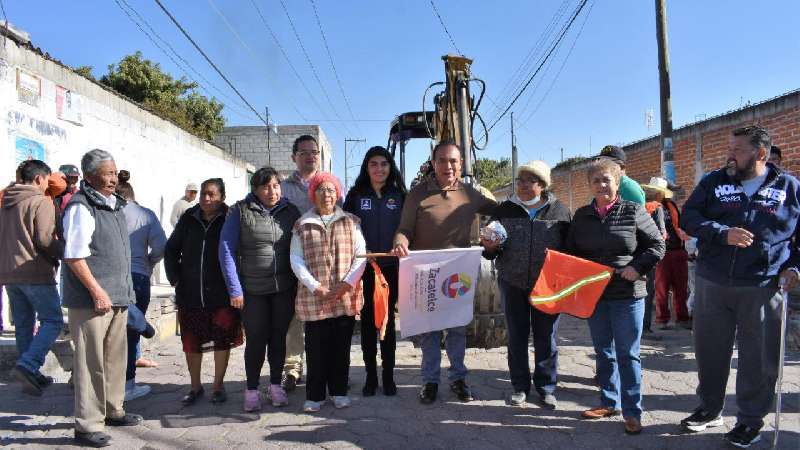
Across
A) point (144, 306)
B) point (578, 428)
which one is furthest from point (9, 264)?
point (578, 428)

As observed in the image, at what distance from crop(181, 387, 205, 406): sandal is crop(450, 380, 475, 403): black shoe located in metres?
2.01

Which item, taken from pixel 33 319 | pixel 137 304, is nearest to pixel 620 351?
pixel 137 304

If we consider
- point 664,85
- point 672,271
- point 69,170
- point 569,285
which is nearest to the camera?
point 569,285

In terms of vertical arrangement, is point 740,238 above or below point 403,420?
above

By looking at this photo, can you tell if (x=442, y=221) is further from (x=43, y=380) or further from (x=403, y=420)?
(x=43, y=380)

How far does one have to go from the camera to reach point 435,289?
4.30m

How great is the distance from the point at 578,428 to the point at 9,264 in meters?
4.65

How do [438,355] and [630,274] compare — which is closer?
[630,274]

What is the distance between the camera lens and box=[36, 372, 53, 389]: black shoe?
4.58 metres

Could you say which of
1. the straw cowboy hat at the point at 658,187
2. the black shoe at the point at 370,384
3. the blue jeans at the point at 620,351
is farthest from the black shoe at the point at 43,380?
the straw cowboy hat at the point at 658,187

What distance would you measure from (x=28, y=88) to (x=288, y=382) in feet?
17.2

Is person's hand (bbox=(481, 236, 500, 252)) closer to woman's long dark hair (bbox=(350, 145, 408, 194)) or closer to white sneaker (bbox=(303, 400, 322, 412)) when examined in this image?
woman's long dark hair (bbox=(350, 145, 408, 194))

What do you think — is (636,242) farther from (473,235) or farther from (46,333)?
(46,333)

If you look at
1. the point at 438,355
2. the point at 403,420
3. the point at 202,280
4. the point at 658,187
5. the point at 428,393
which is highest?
the point at 658,187
